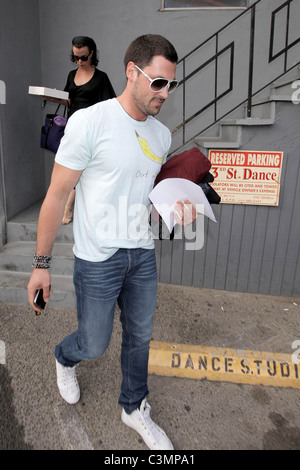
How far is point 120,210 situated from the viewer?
6.86 feet

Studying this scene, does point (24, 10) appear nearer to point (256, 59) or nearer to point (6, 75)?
point (6, 75)

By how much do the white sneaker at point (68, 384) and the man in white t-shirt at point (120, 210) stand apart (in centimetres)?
36

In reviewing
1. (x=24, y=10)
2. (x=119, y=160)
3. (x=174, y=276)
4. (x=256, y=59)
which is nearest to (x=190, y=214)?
(x=119, y=160)

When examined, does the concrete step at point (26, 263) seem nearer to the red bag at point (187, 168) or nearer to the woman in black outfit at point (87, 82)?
the woman in black outfit at point (87, 82)

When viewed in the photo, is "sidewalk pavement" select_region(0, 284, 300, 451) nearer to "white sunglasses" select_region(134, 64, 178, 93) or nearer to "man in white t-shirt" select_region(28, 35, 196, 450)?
"man in white t-shirt" select_region(28, 35, 196, 450)

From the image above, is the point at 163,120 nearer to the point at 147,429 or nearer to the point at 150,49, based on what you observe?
the point at 150,49

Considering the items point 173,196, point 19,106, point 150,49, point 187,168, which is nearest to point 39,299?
point 173,196

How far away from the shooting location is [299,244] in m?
4.72

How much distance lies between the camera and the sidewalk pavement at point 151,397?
8.26 ft

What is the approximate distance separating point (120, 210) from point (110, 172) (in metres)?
0.24

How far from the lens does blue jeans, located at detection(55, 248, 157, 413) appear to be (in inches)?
84.7

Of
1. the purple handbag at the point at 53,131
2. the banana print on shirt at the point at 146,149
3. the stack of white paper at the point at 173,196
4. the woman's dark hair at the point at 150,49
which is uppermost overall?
the woman's dark hair at the point at 150,49

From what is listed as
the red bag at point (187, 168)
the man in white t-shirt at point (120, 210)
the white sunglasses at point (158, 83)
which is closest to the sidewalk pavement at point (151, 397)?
the man in white t-shirt at point (120, 210)
